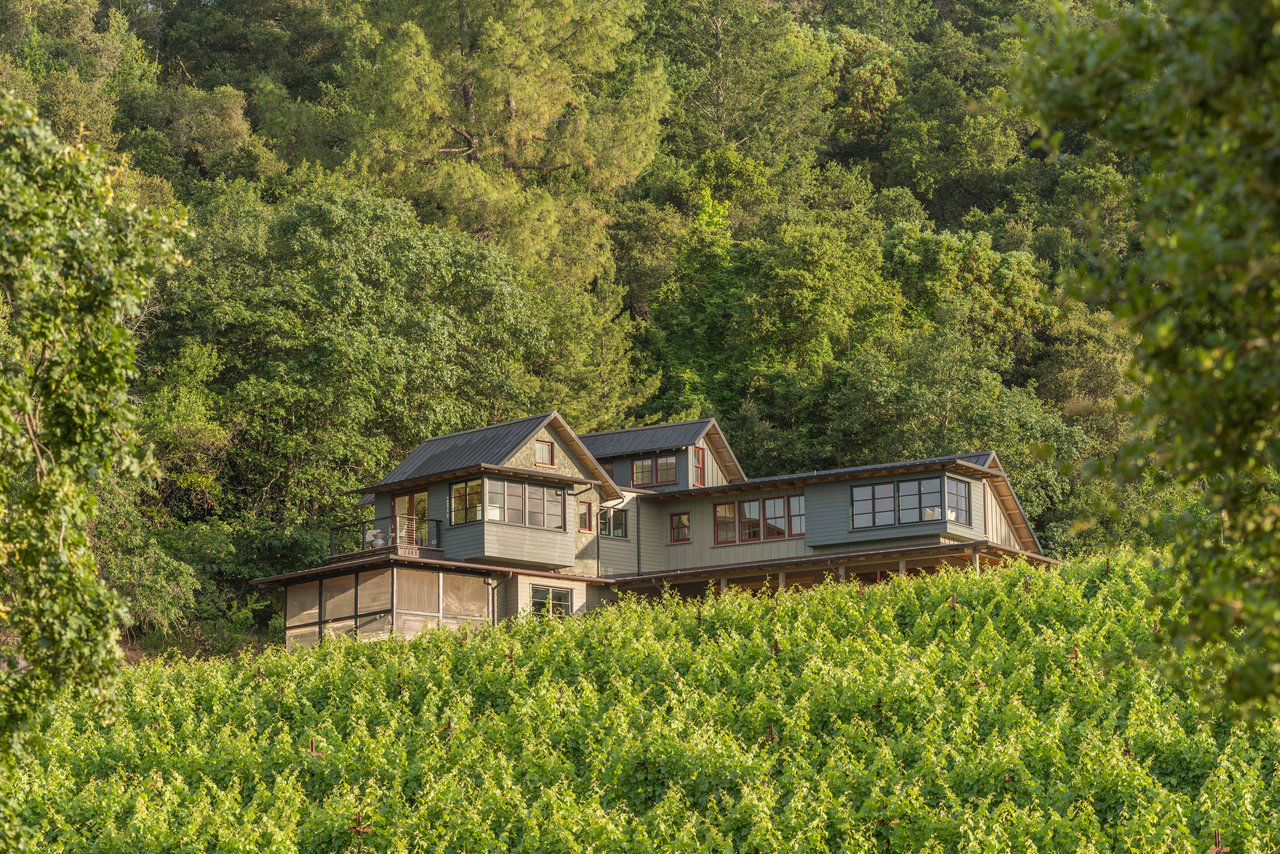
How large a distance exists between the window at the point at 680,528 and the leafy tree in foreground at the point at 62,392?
97.4 ft

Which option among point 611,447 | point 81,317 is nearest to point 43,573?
point 81,317

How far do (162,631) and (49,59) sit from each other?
108 feet

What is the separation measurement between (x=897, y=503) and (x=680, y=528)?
668cm

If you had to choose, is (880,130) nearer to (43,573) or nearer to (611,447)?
(611,447)

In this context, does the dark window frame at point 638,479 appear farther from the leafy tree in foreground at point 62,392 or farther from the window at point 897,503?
the leafy tree in foreground at point 62,392

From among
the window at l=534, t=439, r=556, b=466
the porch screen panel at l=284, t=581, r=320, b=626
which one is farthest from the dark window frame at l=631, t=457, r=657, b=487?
the porch screen panel at l=284, t=581, r=320, b=626

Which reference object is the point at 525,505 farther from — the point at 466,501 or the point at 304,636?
the point at 304,636

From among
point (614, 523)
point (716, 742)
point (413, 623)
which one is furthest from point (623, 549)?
point (716, 742)

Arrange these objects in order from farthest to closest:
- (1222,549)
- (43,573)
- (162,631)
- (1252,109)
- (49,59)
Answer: (49,59) < (162,631) < (43,573) < (1222,549) < (1252,109)

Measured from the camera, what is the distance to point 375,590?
34.2 meters

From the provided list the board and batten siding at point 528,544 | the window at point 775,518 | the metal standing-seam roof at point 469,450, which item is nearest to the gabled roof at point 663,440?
the window at point 775,518

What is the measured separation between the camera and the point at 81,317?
1072 centimetres

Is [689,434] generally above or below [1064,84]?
above

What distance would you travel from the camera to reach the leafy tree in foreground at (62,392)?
1037 centimetres
